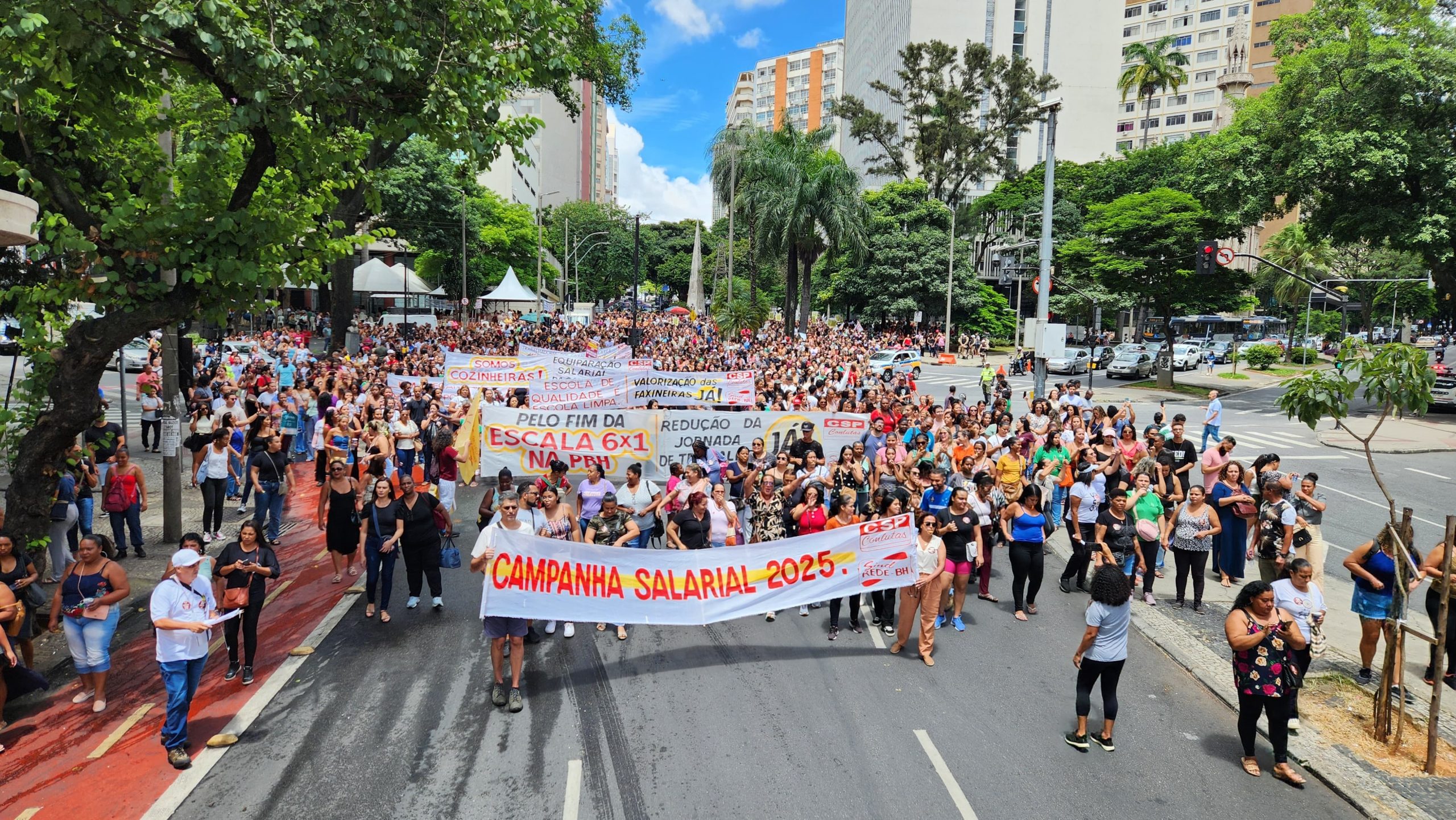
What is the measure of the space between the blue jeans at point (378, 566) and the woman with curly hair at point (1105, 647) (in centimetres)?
657

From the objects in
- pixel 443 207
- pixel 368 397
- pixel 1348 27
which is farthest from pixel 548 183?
pixel 368 397

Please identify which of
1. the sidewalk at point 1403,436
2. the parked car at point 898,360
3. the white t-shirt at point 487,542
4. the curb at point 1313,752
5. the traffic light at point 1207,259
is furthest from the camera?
the parked car at point 898,360

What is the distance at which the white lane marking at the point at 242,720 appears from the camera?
5.76 meters

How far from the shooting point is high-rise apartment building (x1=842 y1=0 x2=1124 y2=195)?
8325 cm

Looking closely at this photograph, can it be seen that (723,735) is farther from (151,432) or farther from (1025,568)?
(151,432)

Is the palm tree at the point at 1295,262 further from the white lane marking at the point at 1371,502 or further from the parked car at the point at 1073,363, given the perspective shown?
the white lane marking at the point at 1371,502

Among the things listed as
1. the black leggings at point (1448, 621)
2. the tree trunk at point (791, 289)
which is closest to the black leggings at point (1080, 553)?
the black leggings at point (1448, 621)

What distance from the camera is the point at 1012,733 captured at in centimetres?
681

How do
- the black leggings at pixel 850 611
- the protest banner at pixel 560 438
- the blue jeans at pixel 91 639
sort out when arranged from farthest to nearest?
the protest banner at pixel 560 438
the black leggings at pixel 850 611
the blue jeans at pixel 91 639

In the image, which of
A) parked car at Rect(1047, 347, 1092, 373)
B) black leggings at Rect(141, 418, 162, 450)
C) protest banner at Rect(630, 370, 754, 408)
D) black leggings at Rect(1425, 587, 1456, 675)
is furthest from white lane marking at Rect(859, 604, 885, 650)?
parked car at Rect(1047, 347, 1092, 373)

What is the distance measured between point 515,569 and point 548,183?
133443 millimetres

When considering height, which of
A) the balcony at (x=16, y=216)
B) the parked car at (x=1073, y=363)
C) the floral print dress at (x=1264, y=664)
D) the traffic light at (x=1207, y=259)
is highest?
the traffic light at (x=1207, y=259)

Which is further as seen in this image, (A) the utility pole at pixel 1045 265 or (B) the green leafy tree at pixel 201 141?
(A) the utility pole at pixel 1045 265

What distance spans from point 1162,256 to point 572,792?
4024 cm
